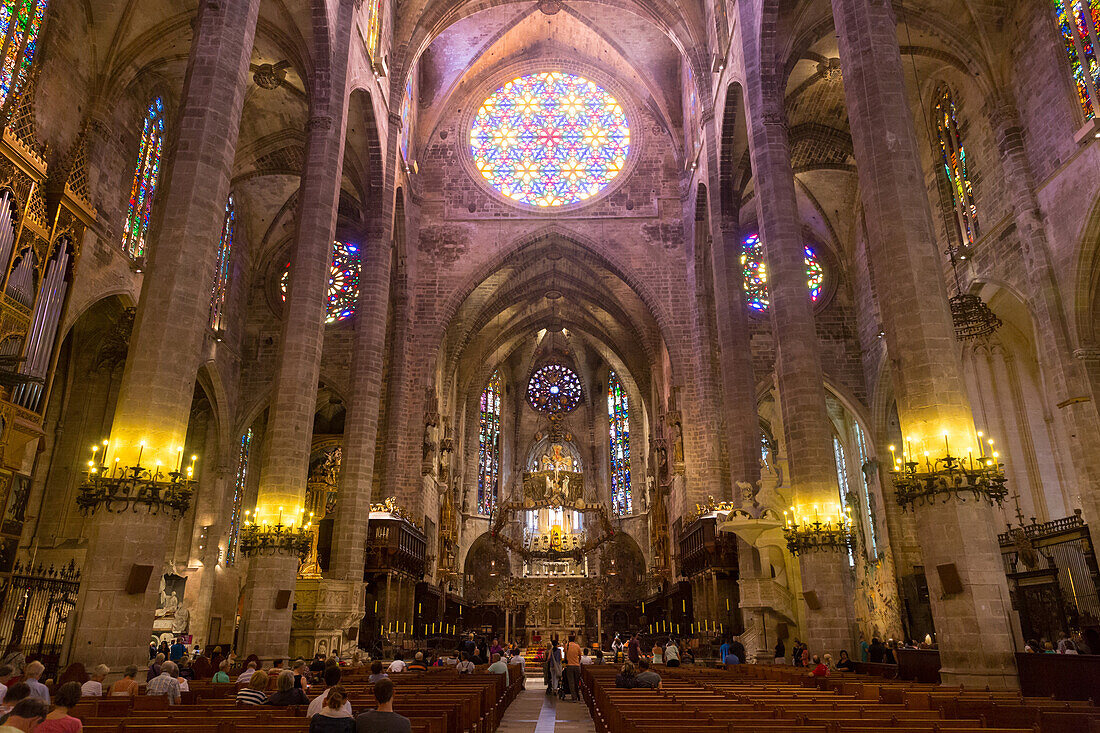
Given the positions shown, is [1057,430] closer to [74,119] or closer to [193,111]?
[193,111]

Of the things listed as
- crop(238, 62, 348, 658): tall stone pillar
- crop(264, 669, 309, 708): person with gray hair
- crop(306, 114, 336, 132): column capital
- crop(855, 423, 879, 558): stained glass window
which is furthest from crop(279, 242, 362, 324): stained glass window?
crop(264, 669, 309, 708): person with gray hair

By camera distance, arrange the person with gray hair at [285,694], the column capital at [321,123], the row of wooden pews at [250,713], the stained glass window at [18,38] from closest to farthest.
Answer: the row of wooden pews at [250,713]
the person with gray hair at [285,694]
the stained glass window at [18,38]
the column capital at [321,123]

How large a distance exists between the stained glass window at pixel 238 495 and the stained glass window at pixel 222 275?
4.43 metres

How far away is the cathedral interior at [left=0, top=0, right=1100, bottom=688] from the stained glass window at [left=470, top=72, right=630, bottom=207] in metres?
0.15

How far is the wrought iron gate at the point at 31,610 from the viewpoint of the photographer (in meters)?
13.5

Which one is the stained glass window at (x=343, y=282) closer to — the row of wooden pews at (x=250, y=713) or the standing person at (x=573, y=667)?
the standing person at (x=573, y=667)

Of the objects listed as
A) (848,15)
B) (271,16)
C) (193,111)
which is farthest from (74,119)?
(848,15)

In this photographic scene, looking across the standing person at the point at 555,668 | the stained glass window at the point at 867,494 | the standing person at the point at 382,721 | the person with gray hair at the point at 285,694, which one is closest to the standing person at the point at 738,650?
the standing person at the point at 555,668

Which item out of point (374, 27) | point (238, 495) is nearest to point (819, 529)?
point (374, 27)

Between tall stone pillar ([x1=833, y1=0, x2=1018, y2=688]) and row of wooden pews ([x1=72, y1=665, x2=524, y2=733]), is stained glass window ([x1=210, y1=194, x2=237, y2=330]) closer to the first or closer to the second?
row of wooden pews ([x1=72, y1=665, x2=524, y2=733])

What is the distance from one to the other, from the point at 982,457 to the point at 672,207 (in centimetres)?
2040

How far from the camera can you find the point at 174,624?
20719 millimetres

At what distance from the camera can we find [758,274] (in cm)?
2878

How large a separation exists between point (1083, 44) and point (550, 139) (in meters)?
18.8
